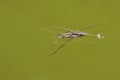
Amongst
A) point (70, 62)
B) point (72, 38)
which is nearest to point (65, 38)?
point (72, 38)

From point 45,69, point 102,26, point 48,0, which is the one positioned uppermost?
point 48,0

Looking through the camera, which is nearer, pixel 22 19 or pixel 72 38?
pixel 72 38

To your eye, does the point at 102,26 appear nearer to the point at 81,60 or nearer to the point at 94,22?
the point at 94,22

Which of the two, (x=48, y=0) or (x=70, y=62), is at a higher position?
(x=48, y=0)

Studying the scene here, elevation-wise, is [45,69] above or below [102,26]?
below

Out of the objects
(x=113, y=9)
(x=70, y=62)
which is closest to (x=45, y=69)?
(x=70, y=62)

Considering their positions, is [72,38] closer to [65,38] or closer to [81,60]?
[65,38]
